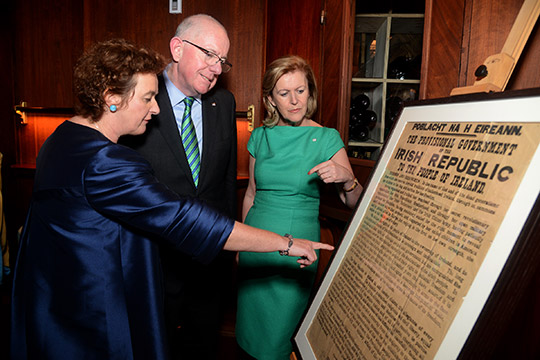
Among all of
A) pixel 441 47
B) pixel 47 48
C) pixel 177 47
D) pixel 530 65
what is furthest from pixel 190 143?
pixel 47 48

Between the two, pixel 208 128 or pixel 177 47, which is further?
pixel 208 128

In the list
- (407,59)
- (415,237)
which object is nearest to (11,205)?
(407,59)

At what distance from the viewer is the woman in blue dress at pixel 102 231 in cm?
108

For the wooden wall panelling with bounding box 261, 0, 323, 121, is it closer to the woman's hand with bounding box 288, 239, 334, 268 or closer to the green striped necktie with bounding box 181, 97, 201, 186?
the green striped necktie with bounding box 181, 97, 201, 186

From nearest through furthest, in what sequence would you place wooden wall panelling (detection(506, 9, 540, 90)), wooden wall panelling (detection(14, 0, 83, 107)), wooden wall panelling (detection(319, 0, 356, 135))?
wooden wall panelling (detection(506, 9, 540, 90)) → wooden wall panelling (detection(319, 0, 356, 135)) → wooden wall panelling (detection(14, 0, 83, 107))

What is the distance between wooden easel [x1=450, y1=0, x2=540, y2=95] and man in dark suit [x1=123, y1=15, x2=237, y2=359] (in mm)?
1156

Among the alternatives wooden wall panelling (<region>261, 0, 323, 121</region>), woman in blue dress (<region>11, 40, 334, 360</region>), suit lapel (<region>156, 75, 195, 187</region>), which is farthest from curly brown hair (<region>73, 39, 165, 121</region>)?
wooden wall panelling (<region>261, 0, 323, 121</region>)

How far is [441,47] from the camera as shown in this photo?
5.38 ft

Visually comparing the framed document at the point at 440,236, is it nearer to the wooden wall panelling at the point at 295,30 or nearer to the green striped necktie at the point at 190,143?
the green striped necktie at the point at 190,143

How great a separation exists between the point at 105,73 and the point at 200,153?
0.71 metres

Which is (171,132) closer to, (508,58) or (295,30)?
(508,58)

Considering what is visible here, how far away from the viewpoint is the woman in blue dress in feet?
3.54

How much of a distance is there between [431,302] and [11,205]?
4075 mm

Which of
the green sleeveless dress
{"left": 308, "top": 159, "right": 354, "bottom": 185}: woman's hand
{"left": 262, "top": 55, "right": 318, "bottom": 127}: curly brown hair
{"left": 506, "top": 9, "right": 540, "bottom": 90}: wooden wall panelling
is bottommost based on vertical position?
the green sleeveless dress
